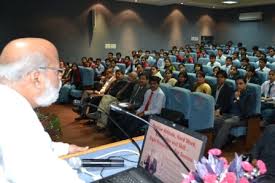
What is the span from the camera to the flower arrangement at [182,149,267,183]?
80 cm

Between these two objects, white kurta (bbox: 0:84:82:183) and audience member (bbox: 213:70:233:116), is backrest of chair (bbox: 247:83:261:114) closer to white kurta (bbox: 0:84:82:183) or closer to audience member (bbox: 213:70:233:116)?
audience member (bbox: 213:70:233:116)

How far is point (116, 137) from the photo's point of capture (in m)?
4.70

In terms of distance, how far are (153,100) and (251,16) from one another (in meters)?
10.5

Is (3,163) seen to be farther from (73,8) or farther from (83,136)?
(73,8)

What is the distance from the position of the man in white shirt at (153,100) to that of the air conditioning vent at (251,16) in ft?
33.4

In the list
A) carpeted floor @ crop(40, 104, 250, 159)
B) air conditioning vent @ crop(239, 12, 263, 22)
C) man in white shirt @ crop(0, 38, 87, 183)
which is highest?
air conditioning vent @ crop(239, 12, 263, 22)

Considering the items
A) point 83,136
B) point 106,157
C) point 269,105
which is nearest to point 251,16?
point 269,105

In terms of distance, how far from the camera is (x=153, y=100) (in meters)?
4.38

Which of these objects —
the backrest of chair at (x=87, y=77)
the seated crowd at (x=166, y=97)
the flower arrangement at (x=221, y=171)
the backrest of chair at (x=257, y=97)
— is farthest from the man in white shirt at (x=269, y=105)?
the flower arrangement at (x=221, y=171)

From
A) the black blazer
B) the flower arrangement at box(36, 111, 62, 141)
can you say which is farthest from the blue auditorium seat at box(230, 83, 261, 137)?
the flower arrangement at box(36, 111, 62, 141)

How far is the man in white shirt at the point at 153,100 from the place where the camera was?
433cm

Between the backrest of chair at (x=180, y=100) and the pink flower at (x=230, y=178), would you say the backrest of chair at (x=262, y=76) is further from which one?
the pink flower at (x=230, y=178)

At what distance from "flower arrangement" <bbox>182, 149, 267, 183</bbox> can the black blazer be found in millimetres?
3839

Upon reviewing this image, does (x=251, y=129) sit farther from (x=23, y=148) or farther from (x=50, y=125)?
(x=23, y=148)
